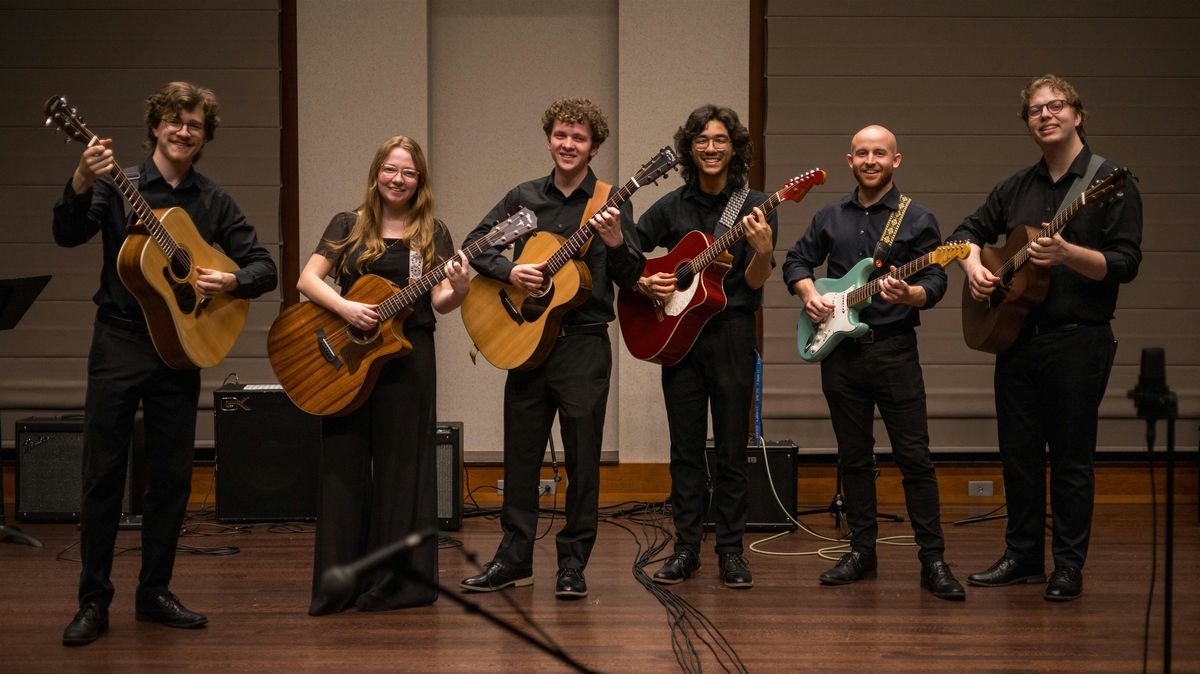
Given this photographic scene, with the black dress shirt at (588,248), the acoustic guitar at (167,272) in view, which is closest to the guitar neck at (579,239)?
the black dress shirt at (588,248)

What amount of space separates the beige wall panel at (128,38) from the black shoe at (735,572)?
12.1 ft

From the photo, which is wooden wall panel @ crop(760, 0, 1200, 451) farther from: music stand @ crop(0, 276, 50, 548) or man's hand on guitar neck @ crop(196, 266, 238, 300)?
music stand @ crop(0, 276, 50, 548)

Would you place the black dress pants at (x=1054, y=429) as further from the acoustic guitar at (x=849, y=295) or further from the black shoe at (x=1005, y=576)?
the acoustic guitar at (x=849, y=295)

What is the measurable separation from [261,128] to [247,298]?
2.45 metres

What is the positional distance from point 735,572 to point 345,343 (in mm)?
1643

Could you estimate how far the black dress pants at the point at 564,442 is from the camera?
159 inches

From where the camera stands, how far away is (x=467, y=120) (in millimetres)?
6152

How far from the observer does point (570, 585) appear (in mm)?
4000

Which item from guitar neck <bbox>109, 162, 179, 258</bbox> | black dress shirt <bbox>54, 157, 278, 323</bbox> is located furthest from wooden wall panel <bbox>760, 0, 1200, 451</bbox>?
guitar neck <bbox>109, 162, 179, 258</bbox>

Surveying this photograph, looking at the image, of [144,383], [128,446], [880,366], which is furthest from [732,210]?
[128,446]

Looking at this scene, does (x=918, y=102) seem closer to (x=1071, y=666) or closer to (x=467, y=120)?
(x=467, y=120)

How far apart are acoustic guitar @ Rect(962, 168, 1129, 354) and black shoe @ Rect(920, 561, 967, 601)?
0.82 m

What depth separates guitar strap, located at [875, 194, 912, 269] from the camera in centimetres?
407

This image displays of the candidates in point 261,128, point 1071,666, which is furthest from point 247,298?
point 1071,666
